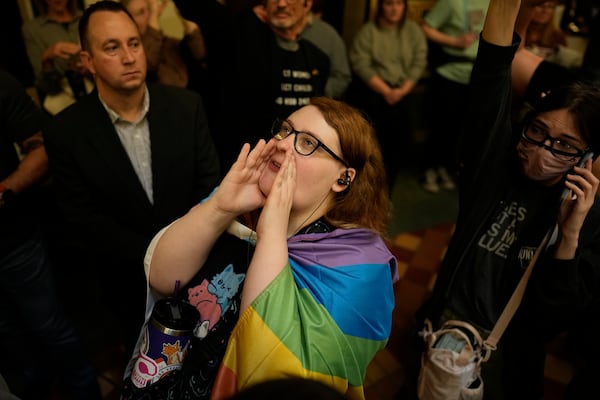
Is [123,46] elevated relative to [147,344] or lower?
elevated

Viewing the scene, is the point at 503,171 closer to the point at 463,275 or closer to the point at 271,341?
the point at 463,275

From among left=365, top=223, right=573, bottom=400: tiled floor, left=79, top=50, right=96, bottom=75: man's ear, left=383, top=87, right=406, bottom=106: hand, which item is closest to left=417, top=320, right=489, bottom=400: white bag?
left=365, top=223, right=573, bottom=400: tiled floor

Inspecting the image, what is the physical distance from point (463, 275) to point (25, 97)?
1928 mm

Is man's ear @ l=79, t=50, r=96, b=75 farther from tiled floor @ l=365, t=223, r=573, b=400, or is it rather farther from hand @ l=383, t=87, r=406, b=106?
hand @ l=383, t=87, r=406, b=106

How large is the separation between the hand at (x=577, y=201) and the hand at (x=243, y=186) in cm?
97

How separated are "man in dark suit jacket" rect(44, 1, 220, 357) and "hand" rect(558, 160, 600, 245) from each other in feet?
4.87

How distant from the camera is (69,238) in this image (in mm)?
3246

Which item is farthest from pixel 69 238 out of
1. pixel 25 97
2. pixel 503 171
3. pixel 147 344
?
pixel 503 171

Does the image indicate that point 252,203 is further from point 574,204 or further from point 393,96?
point 393,96

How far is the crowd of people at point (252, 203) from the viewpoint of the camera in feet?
3.83

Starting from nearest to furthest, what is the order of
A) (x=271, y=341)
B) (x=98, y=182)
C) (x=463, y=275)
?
(x=271, y=341), (x=463, y=275), (x=98, y=182)

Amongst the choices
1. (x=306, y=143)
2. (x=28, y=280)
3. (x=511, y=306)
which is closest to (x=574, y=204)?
(x=511, y=306)

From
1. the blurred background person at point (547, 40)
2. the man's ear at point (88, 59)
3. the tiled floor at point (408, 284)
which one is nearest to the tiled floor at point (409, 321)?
the tiled floor at point (408, 284)

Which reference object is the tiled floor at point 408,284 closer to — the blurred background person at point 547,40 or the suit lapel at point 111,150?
the suit lapel at point 111,150
